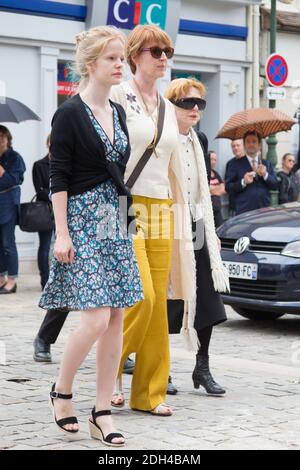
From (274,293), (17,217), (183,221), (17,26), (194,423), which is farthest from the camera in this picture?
(17,26)

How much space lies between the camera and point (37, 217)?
13.8 meters

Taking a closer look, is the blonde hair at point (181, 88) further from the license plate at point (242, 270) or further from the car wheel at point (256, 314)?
the car wheel at point (256, 314)

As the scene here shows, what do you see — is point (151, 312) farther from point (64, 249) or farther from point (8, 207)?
point (8, 207)

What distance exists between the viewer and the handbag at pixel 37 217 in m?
13.8

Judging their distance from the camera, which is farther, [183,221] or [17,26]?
[17,26]

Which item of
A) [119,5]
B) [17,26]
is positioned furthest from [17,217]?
[119,5]

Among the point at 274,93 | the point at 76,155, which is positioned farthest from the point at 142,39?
the point at 274,93

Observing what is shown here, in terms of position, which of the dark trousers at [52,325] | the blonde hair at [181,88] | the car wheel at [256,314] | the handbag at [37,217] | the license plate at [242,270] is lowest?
the car wheel at [256,314]

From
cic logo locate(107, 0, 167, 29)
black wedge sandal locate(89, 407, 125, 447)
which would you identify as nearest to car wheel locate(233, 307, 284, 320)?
black wedge sandal locate(89, 407, 125, 447)

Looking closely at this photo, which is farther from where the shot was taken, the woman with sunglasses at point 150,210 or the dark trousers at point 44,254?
the dark trousers at point 44,254

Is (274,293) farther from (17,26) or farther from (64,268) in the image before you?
(17,26)

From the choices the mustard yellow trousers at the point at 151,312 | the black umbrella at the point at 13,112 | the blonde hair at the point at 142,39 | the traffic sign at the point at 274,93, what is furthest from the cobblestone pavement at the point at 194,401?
the traffic sign at the point at 274,93
